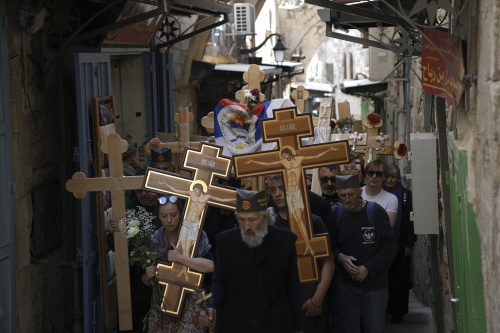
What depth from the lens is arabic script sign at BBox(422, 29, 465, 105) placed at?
14.3 feet

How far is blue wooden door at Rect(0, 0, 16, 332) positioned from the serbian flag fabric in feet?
8.01

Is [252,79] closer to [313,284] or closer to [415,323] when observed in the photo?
A: [313,284]

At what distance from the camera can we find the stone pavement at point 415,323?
25.7 feet

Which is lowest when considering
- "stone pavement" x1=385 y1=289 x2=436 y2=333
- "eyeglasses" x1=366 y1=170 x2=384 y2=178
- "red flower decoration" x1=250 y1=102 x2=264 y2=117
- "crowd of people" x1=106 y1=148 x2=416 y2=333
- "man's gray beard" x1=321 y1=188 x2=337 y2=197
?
"stone pavement" x1=385 y1=289 x2=436 y2=333

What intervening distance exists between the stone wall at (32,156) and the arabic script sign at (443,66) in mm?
2952

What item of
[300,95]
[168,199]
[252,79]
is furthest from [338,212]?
[300,95]

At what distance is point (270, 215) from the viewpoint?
521cm

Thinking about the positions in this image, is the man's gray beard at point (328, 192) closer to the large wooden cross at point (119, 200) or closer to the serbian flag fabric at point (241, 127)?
the serbian flag fabric at point (241, 127)

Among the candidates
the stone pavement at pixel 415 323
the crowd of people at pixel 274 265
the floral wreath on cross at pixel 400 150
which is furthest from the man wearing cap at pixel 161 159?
the floral wreath on cross at pixel 400 150

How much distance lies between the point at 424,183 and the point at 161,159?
90.4 inches

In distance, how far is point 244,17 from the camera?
18.4 meters

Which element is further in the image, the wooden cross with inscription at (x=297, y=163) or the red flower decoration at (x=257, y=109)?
the red flower decoration at (x=257, y=109)

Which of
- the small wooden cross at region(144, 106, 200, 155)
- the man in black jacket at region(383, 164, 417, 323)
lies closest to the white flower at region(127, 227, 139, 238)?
the small wooden cross at region(144, 106, 200, 155)

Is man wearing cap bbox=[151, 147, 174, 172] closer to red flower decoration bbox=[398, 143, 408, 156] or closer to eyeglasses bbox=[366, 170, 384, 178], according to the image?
eyeglasses bbox=[366, 170, 384, 178]
